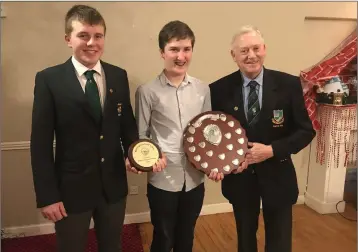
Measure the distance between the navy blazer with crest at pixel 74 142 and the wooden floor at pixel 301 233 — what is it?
126 cm

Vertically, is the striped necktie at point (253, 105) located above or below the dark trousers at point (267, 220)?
above

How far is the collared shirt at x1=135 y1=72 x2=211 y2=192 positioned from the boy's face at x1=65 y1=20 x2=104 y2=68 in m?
0.33

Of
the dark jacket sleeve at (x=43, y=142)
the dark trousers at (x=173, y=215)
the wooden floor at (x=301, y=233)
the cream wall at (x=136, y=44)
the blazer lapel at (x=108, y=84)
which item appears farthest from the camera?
the wooden floor at (x=301, y=233)

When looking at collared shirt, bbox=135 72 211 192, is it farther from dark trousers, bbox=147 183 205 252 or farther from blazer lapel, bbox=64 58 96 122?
blazer lapel, bbox=64 58 96 122

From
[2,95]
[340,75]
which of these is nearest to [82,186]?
[2,95]

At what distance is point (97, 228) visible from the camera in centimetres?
160

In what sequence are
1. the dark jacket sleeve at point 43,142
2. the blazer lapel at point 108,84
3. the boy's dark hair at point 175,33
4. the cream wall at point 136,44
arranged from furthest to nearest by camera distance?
the cream wall at point 136,44, the boy's dark hair at point 175,33, the blazer lapel at point 108,84, the dark jacket sleeve at point 43,142

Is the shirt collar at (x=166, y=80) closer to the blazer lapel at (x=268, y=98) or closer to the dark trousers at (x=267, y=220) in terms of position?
the blazer lapel at (x=268, y=98)

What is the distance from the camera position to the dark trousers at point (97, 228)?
1479 millimetres

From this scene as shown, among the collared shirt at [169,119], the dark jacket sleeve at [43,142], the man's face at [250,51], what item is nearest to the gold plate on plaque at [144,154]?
the collared shirt at [169,119]

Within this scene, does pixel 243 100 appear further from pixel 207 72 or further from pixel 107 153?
pixel 207 72

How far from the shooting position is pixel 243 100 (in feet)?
5.58

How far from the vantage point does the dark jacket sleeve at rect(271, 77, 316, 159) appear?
1.65 m

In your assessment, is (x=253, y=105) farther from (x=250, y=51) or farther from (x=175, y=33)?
(x=175, y=33)
